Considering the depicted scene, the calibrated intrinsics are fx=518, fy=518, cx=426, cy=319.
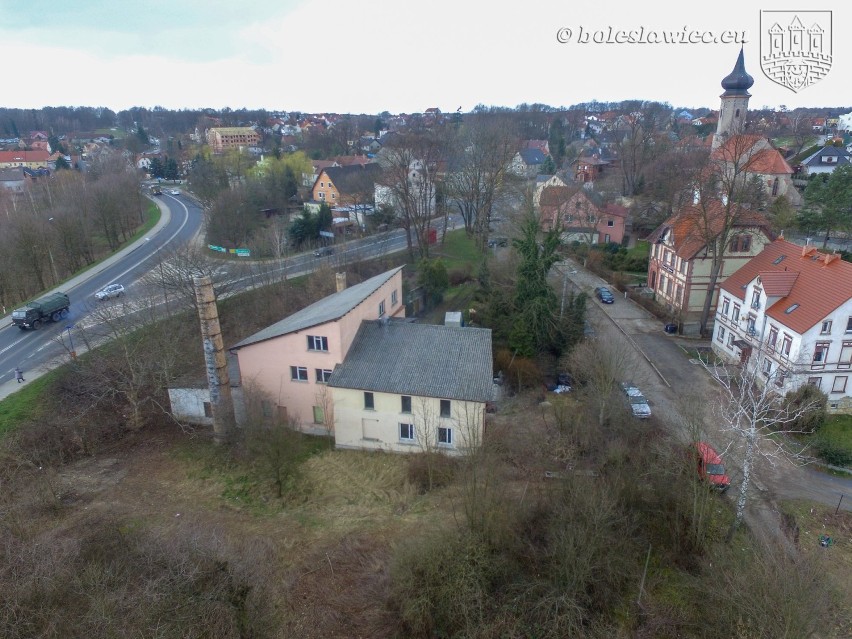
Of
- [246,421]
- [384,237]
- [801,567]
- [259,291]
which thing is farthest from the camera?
[384,237]

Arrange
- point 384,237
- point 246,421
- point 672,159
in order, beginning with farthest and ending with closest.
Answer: point 672,159 < point 384,237 < point 246,421

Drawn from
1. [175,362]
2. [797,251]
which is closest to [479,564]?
[175,362]

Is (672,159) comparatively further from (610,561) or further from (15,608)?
(15,608)

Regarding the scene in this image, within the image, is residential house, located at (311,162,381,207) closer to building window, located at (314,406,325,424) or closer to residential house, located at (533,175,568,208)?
residential house, located at (533,175,568,208)

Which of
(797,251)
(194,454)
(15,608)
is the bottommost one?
(194,454)

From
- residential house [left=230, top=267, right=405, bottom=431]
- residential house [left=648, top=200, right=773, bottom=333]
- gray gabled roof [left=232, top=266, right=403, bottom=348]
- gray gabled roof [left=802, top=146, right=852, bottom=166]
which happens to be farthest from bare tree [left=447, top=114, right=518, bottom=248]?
gray gabled roof [left=802, top=146, right=852, bottom=166]

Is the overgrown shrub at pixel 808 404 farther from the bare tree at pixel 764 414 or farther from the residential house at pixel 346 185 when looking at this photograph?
the residential house at pixel 346 185

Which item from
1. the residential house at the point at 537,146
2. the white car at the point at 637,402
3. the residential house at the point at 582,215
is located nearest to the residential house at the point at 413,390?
the white car at the point at 637,402
